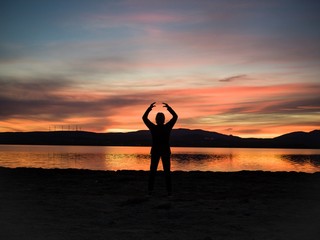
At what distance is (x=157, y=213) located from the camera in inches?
370

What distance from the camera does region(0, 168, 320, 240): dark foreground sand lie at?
7387mm

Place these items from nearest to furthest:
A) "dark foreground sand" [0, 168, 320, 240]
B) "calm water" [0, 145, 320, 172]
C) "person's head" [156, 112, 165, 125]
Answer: "dark foreground sand" [0, 168, 320, 240] < "person's head" [156, 112, 165, 125] < "calm water" [0, 145, 320, 172]

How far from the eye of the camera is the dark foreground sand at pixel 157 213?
7.39m

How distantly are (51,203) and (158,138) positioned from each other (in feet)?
12.4

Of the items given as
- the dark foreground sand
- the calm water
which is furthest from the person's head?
the calm water

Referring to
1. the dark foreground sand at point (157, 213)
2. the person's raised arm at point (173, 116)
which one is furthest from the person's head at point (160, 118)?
the dark foreground sand at point (157, 213)

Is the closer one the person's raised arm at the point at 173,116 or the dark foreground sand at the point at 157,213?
the dark foreground sand at the point at 157,213

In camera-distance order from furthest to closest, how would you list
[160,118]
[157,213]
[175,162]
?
[175,162] → [160,118] → [157,213]

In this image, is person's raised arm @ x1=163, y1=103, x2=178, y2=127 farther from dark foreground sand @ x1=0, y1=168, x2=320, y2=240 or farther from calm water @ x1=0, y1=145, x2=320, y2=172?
calm water @ x1=0, y1=145, x2=320, y2=172

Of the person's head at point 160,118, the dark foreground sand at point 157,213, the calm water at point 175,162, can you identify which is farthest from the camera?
the calm water at point 175,162

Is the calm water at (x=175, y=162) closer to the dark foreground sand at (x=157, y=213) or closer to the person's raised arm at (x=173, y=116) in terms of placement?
the dark foreground sand at (x=157, y=213)

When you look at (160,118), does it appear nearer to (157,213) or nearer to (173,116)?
(173,116)

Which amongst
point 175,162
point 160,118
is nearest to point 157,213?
point 160,118

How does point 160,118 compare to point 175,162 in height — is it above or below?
above
